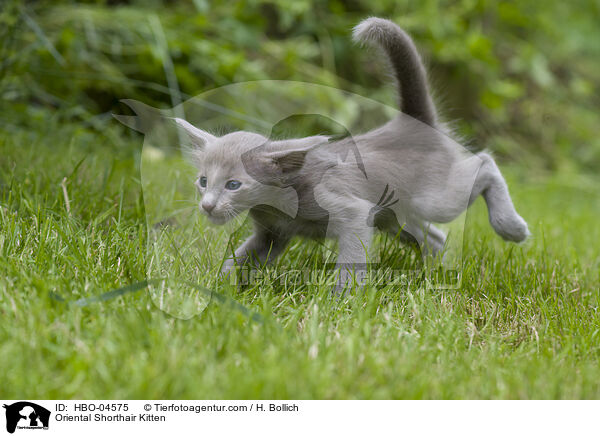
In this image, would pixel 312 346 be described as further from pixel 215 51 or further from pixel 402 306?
pixel 215 51

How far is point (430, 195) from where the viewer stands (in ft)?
6.79

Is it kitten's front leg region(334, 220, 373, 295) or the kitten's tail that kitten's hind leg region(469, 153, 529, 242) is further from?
kitten's front leg region(334, 220, 373, 295)

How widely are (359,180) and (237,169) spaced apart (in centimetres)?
41

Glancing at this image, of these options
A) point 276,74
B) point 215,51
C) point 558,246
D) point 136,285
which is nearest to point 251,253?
point 136,285

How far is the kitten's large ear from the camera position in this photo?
5.64 feet

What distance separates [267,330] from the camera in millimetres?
1464

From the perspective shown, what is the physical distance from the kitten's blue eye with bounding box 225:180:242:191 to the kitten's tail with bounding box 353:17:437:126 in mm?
625

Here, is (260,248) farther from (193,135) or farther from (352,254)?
(193,135)

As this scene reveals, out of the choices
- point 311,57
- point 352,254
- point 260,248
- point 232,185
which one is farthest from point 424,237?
point 311,57

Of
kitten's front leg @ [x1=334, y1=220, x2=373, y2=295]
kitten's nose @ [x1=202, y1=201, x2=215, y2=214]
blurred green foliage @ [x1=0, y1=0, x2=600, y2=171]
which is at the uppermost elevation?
blurred green foliage @ [x1=0, y1=0, x2=600, y2=171]

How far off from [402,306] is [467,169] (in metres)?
0.67

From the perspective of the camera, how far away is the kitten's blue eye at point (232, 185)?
1709 mm
